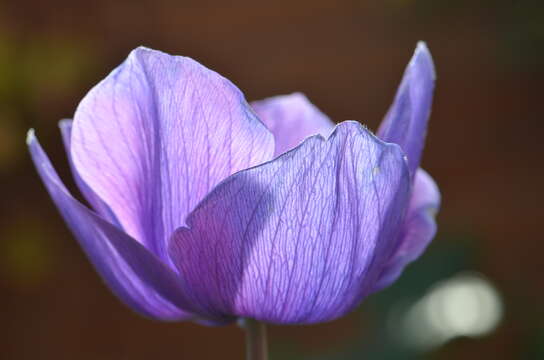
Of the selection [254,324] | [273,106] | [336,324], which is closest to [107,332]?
[336,324]

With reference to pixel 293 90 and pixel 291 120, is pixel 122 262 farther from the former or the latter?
pixel 293 90

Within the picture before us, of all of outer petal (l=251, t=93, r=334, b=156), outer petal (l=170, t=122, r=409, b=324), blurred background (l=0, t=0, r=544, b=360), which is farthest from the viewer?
blurred background (l=0, t=0, r=544, b=360)

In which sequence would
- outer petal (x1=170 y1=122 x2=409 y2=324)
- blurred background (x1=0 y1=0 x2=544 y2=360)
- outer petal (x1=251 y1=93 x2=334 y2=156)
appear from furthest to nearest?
blurred background (x1=0 y1=0 x2=544 y2=360) < outer petal (x1=251 y1=93 x2=334 y2=156) < outer petal (x1=170 y1=122 x2=409 y2=324)

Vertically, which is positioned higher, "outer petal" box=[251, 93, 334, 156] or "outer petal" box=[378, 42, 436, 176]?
"outer petal" box=[378, 42, 436, 176]

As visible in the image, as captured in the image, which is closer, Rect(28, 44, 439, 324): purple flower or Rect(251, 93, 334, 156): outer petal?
Rect(28, 44, 439, 324): purple flower

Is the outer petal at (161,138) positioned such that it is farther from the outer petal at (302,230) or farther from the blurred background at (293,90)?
the blurred background at (293,90)

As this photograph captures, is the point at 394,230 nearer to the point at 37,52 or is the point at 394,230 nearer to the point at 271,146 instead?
the point at 271,146

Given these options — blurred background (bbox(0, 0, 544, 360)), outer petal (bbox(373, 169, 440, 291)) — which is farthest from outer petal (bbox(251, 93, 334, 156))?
blurred background (bbox(0, 0, 544, 360))

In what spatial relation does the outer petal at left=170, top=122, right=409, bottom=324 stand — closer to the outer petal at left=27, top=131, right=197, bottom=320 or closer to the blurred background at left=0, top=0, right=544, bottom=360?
the outer petal at left=27, top=131, right=197, bottom=320
